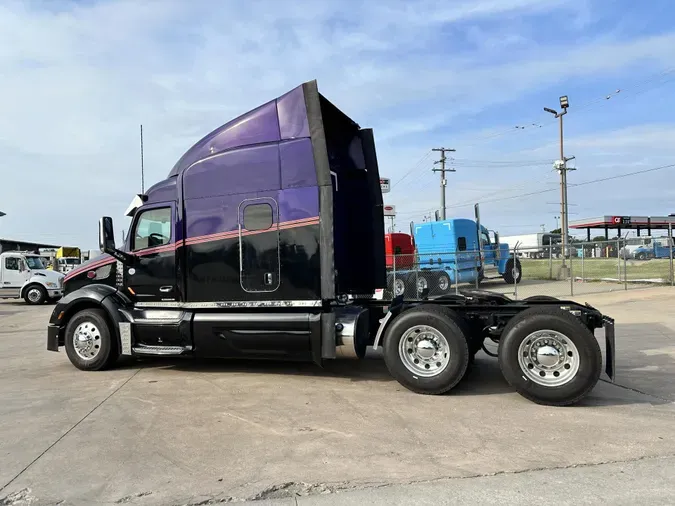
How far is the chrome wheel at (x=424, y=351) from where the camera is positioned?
5844 mm

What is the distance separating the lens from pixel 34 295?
22.4 metres

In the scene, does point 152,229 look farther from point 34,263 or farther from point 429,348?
point 34,263

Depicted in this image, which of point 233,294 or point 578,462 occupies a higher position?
point 233,294

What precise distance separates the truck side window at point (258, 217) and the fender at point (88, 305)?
7.76 feet

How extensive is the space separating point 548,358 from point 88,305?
6.40 meters

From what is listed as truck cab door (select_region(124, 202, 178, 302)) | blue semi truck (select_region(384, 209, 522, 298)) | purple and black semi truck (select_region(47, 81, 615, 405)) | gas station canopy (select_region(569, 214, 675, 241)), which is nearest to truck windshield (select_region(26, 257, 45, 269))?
blue semi truck (select_region(384, 209, 522, 298))

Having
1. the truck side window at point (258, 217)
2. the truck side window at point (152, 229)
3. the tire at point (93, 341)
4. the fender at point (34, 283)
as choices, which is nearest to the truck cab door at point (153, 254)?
the truck side window at point (152, 229)

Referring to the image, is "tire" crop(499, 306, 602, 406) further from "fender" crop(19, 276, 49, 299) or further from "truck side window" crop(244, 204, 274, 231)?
"fender" crop(19, 276, 49, 299)

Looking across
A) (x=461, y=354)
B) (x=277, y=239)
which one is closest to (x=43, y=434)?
(x=277, y=239)

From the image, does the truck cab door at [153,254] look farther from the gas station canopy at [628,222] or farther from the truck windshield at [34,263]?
the gas station canopy at [628,222]

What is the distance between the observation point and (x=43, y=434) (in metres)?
4.79

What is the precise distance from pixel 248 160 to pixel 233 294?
180 cm

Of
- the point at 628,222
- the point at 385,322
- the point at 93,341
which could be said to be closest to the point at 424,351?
the point at 385,322

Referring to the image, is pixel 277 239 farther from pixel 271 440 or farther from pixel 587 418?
pixel 587 418
